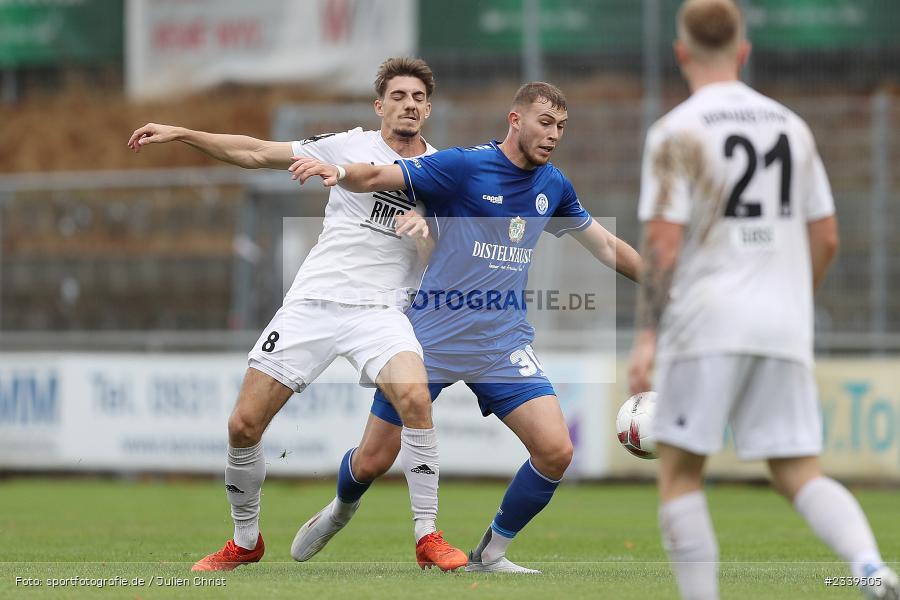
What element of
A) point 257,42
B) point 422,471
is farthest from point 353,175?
point 257,42

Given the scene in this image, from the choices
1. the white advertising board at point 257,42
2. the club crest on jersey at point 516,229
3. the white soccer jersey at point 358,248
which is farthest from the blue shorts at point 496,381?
the white advertising board at point 257,42

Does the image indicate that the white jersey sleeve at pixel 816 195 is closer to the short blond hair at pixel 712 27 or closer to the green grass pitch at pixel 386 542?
the short blond hair at pixel 712 27

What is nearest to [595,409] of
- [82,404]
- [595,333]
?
[595,333]

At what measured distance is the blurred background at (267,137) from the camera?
17.8m

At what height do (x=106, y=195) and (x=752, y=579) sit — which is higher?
(x=106, y=195)

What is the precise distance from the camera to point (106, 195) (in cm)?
2169

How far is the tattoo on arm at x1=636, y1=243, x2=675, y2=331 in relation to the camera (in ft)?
17.1

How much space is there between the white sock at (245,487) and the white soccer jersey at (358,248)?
92 cm

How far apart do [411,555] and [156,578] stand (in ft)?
8.53

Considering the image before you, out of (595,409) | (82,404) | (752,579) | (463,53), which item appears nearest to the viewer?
(752,579)

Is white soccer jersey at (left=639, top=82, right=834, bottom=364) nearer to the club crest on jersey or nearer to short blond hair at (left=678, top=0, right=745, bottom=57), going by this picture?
short blond hair at (left=678, top=0, right=745, bottom=57)

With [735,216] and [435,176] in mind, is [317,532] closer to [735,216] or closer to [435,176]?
[435,176]

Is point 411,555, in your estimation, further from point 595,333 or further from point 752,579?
point 595,333

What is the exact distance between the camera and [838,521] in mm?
5242
